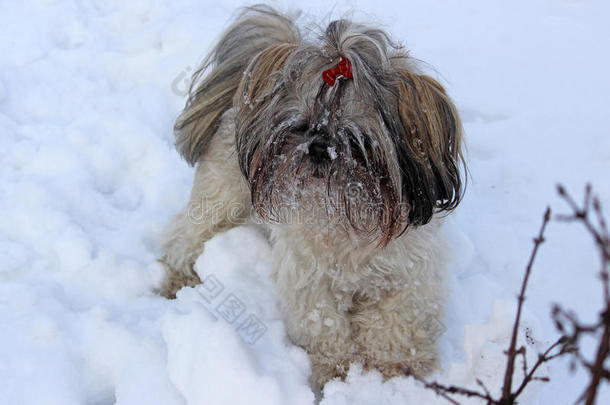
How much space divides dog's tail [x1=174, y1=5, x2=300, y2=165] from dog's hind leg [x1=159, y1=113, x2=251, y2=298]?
0.23 ft

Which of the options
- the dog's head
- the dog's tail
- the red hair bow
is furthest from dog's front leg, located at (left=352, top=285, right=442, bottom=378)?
the dog's tail

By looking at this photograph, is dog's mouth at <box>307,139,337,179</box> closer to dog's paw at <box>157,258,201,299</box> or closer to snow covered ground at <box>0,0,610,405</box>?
snow covered ground at <box>0,0,610,405</box>

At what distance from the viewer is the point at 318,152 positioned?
5.70 ft

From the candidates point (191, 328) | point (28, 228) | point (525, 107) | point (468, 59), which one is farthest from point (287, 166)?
point (468, 59)

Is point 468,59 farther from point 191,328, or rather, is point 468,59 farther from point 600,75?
point 191,328

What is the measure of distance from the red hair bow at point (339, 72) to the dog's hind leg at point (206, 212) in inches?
37.4

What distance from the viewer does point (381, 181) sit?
1.80 meters

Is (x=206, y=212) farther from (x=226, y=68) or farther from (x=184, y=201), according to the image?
(x=226, y=68)

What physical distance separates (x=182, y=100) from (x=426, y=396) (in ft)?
8.11

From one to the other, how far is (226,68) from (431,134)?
1.03 m

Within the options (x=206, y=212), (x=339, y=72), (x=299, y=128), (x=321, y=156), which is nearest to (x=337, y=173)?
(x=321, y=156)

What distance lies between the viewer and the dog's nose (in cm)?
172

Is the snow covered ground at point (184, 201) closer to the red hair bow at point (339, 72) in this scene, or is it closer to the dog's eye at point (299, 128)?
the red hair bow at point (339, 72)

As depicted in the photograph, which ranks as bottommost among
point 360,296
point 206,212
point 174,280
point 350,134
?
point 174,280
